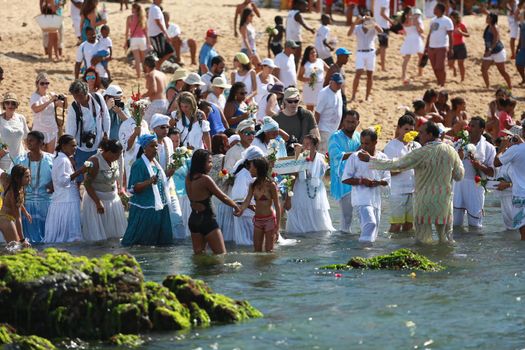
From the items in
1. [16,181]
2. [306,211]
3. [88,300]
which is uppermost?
[16,181]

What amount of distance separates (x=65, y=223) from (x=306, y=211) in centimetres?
316

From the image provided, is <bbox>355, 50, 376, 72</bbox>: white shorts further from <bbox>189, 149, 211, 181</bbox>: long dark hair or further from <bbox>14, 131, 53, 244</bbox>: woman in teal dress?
<bbox>189, 149, 211, 181</bbox>: long dark hair

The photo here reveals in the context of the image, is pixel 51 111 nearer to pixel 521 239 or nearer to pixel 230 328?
pixel 521 239

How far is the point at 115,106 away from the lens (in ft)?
64.7

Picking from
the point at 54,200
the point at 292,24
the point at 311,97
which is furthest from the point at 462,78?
the point at 54,200

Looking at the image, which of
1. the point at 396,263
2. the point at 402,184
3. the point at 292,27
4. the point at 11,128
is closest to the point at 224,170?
the point at 402,184

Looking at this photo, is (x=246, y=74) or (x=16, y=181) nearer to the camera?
(x=16, y=181)

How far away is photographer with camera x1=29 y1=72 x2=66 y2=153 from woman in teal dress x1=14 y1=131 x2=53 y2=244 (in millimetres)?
3540

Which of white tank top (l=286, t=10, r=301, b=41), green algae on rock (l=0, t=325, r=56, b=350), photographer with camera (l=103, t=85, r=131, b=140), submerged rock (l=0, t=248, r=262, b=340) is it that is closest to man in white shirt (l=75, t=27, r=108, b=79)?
white tank top (l=286, t=10, r=301, b=41)

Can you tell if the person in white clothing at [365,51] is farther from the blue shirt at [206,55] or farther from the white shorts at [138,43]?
the white shorts at [138,43]

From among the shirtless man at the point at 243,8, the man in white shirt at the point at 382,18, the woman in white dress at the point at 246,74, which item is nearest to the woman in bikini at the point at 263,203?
the woman in white dress at the point at 246,74

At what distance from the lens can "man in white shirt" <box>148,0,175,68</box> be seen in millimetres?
A: 26781

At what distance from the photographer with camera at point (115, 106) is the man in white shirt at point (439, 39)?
10.7 meters

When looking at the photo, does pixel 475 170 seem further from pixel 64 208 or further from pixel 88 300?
pixel 88 300
